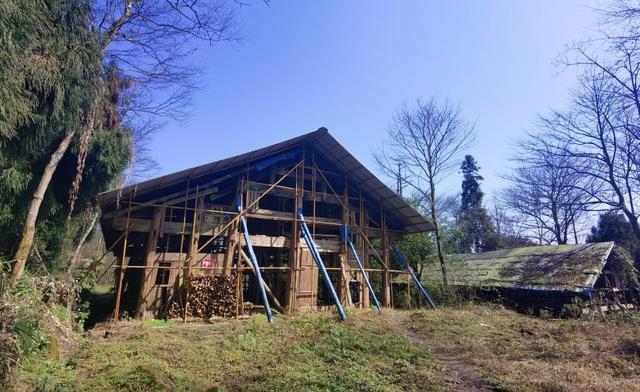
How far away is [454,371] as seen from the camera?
673cm

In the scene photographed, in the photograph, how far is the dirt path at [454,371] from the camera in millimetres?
5879

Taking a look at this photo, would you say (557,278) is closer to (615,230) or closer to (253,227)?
(615,230)

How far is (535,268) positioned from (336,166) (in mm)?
11117

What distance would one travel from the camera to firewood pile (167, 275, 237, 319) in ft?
34.8

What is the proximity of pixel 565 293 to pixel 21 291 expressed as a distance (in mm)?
17325

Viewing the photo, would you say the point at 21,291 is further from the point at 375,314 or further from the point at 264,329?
the point at 375,314

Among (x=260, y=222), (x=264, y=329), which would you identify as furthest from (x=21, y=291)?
(x=260, y=222)

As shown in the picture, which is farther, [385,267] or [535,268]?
[535,268]

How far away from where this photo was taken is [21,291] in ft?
20.2

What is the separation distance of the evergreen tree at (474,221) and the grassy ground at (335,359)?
71.0 ft

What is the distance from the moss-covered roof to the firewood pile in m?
12.3

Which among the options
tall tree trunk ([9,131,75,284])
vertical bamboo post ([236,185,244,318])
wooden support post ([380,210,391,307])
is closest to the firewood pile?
vertical bamboo post ([236,185,244,318])

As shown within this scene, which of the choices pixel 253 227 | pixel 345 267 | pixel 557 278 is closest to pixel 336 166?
pixel 345 267

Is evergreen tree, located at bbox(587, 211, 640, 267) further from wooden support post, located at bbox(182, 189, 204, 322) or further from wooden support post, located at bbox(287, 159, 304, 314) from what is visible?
wooden support post, located at bbox(182, 189, 204, 322)
